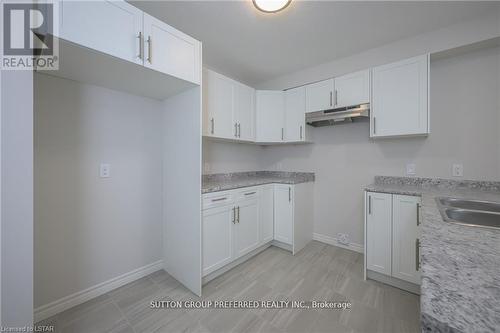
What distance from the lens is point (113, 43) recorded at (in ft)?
4.01

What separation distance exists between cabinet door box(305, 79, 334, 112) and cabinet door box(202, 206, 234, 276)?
1700 millimetres

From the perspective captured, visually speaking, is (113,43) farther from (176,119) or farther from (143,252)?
(143,252)

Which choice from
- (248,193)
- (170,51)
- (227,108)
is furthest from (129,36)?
(248,193)

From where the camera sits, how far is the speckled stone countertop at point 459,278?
338 millimetres

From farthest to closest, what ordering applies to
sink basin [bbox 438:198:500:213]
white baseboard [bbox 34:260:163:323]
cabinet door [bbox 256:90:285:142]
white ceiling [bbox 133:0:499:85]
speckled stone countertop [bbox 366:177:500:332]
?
cabinet door [bbox 256:90:285:142]
white ceiling [bbox 133:0:499:85]
white baseboard [bbox 34:260:163:323]
sink basin [bbox 438:198:500:213]
speckled stone countertop [bbox 366:177:500:332]

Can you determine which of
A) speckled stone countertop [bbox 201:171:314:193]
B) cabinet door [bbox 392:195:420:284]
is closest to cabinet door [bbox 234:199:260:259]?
speckled stone countertop [bbox 201:171:314:193]

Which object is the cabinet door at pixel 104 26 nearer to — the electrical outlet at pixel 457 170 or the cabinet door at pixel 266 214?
the cabinet door at pixel 266 214

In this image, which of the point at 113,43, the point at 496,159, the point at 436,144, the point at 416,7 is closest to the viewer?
the point at 113,43

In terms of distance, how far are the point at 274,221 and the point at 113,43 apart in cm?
244

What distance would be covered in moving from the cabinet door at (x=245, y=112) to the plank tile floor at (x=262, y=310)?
5.45 feet

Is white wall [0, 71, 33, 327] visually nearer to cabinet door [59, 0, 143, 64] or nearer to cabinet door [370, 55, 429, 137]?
cabinet door [59, 0, 143, 64]

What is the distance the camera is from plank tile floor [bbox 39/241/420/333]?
4.55 feet

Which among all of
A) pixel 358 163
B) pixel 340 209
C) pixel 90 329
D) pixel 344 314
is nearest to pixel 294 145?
pixel 358 163

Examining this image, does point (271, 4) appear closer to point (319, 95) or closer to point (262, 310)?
point (319, 95)
